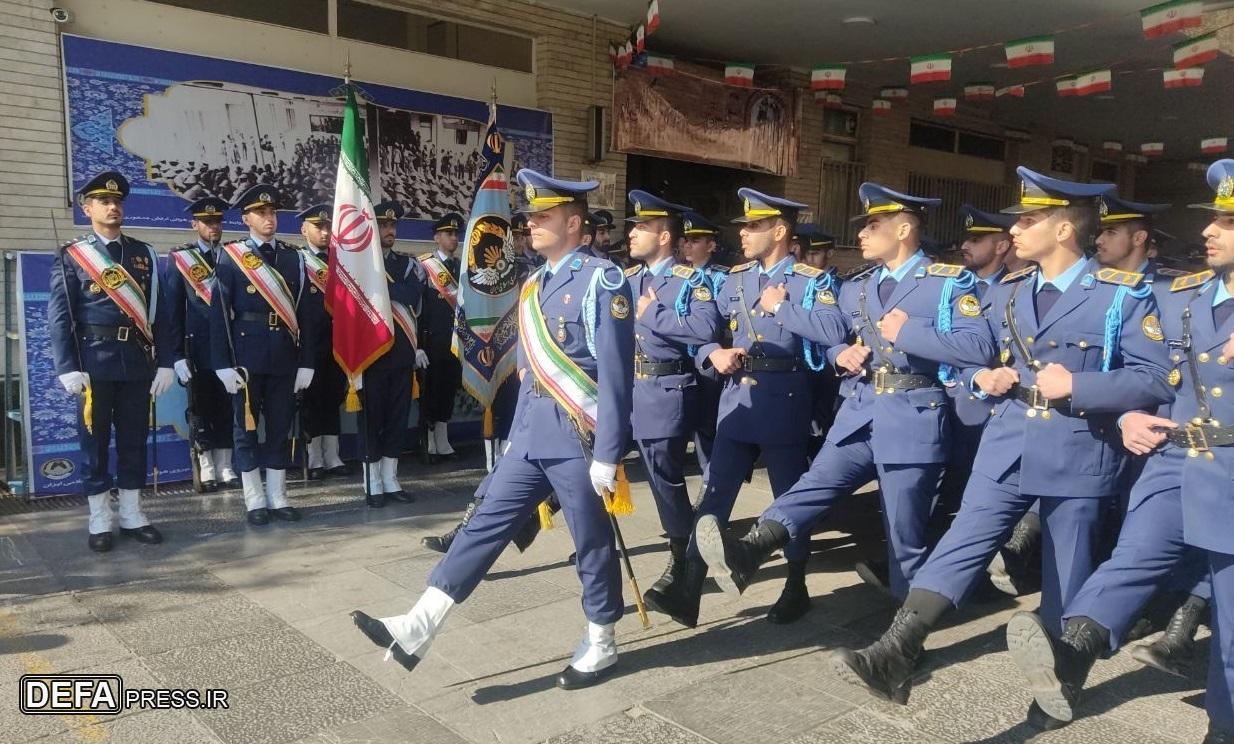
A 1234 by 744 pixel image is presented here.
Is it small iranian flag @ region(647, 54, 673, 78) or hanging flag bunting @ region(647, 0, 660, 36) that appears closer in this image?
hanging flag bunting @ region(647, 0, 660, 36)

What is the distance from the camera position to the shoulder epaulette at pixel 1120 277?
3.11m

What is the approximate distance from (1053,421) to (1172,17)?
22.5 ft

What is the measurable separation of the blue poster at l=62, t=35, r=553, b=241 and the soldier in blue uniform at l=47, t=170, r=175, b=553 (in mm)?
2016

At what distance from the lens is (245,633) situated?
12.8 feet

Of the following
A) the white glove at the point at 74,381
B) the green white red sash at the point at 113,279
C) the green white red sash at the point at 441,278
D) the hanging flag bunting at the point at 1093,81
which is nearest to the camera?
the white glove at the point at 74,381

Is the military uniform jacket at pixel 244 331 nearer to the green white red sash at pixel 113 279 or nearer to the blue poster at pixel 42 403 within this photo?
the green white red sash at pixel 113 279

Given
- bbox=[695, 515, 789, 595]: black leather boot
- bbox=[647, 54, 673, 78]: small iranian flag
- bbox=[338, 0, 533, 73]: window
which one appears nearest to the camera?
bbox=[695, 515, 789, 595]: black leather boot

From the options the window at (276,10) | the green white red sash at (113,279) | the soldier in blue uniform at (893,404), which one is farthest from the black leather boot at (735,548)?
the window at (276,10)

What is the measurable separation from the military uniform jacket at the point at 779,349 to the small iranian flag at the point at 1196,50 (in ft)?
22.6

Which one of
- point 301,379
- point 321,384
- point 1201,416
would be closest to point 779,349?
point 1201,416

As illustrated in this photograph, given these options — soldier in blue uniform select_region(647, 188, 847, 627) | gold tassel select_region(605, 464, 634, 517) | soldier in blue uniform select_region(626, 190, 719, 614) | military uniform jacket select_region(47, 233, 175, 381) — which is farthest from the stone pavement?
military uniform jacket select_region(47, 233, 175, 381)

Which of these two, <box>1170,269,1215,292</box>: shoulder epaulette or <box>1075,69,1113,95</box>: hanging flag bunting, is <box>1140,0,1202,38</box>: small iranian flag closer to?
<box>1075,69,1113,95</box>: hanging flag bunting

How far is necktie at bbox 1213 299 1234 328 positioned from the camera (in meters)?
2.85

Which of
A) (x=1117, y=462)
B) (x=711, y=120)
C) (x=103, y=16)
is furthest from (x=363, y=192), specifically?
(x=711, y=120)
